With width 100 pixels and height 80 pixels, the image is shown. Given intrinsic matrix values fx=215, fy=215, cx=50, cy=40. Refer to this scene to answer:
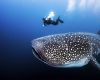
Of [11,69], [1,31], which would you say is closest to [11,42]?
[1,31]

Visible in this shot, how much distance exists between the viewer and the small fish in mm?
1689

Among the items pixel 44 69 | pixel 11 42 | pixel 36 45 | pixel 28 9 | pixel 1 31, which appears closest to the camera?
pixel 36 45

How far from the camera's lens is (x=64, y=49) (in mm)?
1750

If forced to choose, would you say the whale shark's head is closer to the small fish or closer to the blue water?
the small fish

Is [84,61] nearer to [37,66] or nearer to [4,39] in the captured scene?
[37,66]

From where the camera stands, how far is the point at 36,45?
1650mm

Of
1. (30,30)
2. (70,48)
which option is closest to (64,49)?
(70,48)

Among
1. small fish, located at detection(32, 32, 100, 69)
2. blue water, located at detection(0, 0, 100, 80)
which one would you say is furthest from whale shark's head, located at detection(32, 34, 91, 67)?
blue water, located at detection(0, 0, 100, 80)

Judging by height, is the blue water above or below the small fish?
below

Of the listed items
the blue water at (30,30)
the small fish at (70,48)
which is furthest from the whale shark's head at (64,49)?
the blue water at (30,30)

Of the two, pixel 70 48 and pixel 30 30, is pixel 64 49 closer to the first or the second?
pixel 70 48

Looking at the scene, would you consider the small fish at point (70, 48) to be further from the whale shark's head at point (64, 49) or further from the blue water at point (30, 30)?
Answer: the blue water at point (30, 30)

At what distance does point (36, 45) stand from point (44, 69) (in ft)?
24.7

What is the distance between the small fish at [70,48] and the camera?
66.5 inches
